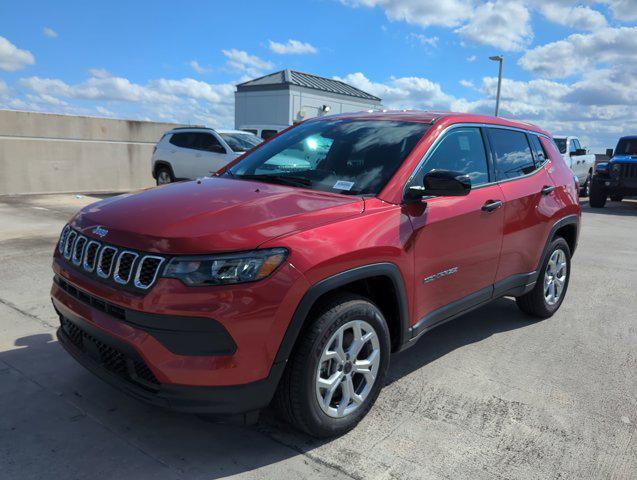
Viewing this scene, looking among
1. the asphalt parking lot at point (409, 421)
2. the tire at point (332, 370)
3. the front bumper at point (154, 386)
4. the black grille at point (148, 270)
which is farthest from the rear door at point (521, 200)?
the black grille at point (148, 270)

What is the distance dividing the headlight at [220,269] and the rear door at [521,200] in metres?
2.27

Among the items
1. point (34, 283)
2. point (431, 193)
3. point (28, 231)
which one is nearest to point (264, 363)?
point (431, 193)

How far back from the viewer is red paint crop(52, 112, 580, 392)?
234cm

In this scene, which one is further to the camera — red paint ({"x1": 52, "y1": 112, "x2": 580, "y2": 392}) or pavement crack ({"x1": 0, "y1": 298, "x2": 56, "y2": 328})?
pavement crack ({"x1": 0, "y1": 298, "x2": 56, "y2": 328})

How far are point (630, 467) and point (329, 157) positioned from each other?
245 cm

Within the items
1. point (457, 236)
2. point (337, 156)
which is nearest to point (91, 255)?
point (337, 156)

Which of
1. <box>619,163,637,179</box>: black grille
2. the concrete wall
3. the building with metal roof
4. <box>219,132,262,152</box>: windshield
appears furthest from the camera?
the building with metal roof

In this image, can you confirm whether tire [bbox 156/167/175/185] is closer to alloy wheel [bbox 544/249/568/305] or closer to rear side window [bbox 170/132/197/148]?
rear side window [bbox 170/132/197/148]

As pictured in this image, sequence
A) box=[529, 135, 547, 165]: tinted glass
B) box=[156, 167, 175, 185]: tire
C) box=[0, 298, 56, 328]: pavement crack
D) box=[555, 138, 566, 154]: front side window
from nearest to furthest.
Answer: box=[0, 298, 56, 328]: pavement crack < box=[529, 135, 547, 165]: tinted glass < box=[156, 167, 175, 185]: tire < box=[555, 138, 566, 154]: front side window

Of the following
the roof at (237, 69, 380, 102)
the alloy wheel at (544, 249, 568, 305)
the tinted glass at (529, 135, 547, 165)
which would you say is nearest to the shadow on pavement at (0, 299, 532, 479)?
the alloy wheel at (544, 249, 568, 305)

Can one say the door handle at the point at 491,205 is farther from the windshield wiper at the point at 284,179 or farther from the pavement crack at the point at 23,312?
the pavement crack at the point at 23,312

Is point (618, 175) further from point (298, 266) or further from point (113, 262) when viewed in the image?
point (113, 262)

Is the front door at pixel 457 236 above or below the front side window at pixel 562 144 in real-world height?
below

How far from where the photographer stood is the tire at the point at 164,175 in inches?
546
